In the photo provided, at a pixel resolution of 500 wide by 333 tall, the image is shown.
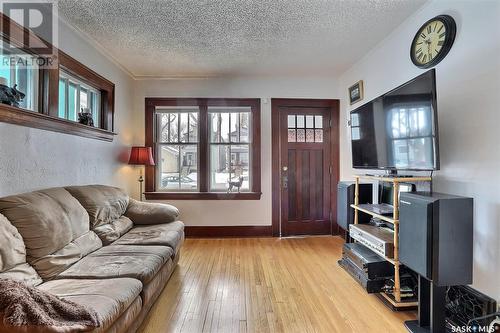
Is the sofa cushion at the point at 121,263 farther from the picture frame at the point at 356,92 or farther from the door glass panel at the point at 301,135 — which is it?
the picture frame at the point at 356,92

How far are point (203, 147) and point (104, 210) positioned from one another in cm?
183

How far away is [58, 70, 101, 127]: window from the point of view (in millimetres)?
2566

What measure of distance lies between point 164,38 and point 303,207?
2995mm

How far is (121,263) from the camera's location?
1.84m

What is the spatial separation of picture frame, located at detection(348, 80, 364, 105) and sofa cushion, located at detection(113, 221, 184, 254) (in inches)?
112

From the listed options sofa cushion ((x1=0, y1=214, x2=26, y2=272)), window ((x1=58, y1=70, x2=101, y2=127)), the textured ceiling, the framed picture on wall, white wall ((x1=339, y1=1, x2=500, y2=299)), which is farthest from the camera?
the framed picture on wall

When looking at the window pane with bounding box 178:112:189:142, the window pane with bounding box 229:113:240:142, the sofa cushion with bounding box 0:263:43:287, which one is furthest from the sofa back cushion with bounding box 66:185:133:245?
the window pane with bounding box 229:113:240:142

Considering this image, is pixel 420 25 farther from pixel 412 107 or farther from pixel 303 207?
pixel 303 207

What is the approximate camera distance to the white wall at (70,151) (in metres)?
1.87

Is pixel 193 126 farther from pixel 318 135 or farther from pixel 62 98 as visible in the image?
pixel 318 135

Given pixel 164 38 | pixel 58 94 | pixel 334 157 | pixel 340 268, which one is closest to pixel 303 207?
pixel 334 157

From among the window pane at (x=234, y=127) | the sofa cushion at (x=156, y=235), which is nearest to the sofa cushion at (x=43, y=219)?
the sofa cushion at (x=156, y=235)

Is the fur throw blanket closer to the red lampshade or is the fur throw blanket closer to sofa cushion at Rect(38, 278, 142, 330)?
sofa cushion at Rect(38, 278, 142, 330)

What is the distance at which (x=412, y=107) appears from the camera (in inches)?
76.2
